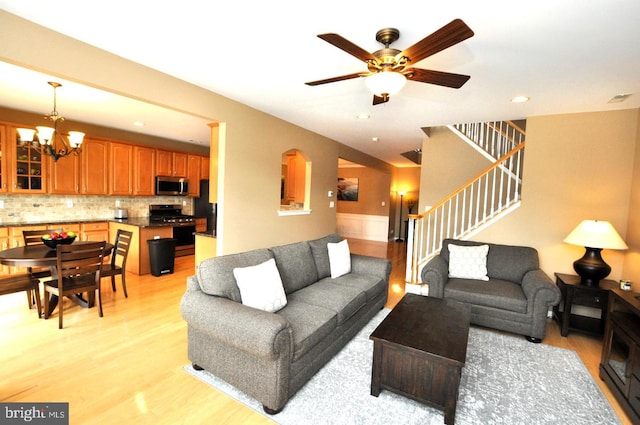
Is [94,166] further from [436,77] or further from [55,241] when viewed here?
[436,77]

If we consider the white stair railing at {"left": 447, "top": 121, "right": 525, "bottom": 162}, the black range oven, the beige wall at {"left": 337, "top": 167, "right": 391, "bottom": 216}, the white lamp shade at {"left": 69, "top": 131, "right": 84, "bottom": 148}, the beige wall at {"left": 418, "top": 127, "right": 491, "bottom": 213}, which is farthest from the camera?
the beige wall at {"left": 337, "top": 167, "right": 391, "bottom": 216}

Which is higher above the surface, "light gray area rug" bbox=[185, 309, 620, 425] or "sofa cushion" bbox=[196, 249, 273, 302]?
"sofa cushion" bbox=[196, 249, 273, 302]

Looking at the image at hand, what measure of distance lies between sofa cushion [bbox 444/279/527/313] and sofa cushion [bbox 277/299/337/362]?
166 centimetres

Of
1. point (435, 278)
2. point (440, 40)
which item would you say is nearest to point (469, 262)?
point (435, 278)

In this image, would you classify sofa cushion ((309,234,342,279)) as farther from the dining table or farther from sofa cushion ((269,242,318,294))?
the dining table

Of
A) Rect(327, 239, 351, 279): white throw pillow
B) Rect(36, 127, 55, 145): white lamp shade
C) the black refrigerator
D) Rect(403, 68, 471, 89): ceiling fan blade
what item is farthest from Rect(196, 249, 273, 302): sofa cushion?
the black refrigerator

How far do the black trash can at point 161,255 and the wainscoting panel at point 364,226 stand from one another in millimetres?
6250

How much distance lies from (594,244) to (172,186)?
6.85 metres

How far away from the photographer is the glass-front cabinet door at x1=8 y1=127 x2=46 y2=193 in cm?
423

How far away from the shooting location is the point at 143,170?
5633 mm

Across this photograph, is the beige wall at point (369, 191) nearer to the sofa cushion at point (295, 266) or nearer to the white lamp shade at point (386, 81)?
the sofa cushion at point (295, 266)

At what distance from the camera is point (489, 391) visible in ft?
6.93

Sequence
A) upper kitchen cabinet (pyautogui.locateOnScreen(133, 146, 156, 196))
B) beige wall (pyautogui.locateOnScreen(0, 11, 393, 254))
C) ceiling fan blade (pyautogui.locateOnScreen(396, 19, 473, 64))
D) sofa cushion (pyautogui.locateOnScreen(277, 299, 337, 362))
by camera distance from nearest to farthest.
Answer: ceiling fan blade (pyautogui.locateOnScreen(396, 19, 473, 64)), sofa cushion (pyautogui.locateOnScreen(277, 299, 337, 362)), beige wall (pyautogui.locateOnScreen(0, 11, 393, 254)), upper kitchen cabinet (pyautogui.locateOnScreen(133, 146, 156, 196))

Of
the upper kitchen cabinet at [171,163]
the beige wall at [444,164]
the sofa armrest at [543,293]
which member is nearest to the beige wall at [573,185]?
the sofa armrest at [543,293]
